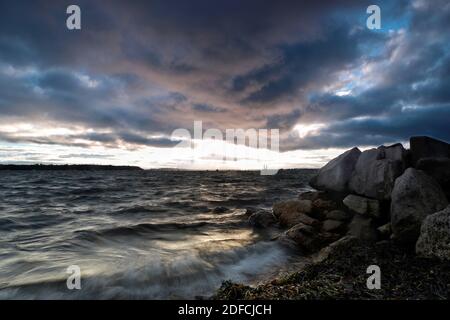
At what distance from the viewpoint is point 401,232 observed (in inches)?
319

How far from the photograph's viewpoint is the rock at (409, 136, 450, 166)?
10.6m

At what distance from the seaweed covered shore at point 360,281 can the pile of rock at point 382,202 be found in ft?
2.27

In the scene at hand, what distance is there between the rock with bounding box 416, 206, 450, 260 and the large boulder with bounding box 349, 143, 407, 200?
15.5 feet

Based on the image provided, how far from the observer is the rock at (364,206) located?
1097 centimetres

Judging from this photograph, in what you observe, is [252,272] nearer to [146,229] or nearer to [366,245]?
[366,245]

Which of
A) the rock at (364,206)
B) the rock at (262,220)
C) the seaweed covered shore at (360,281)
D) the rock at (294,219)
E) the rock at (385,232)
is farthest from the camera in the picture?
the rock at (262,220)

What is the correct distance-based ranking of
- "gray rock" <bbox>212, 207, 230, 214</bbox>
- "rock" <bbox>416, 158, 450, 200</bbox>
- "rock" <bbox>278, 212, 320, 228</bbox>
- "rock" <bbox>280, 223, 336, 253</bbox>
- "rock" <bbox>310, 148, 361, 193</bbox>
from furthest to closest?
"gray rock" <bbox>212, 207, 230, 214</bbox> → "rock" <bbox>310, 148, 361, 193</bbox> → "rock" <bbox>278, 212, 320, 228</bbox> → "rock" <bbox>280, 223, 336, 253</bbox> → "rock" <bbox>416, 158, 450, 200</bbox>

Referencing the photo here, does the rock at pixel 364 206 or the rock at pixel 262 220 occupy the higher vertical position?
the rock at pixel 364 206

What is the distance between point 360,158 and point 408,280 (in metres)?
9.52

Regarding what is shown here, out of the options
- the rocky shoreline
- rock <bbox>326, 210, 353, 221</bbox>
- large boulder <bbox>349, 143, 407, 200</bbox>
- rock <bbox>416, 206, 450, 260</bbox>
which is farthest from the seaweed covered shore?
rock <bbox>326, 210, 353, 221</bbox>

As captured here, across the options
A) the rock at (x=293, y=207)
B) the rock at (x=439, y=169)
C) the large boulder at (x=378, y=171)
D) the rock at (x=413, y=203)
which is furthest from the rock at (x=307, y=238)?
the rock at (x=439, y=169)

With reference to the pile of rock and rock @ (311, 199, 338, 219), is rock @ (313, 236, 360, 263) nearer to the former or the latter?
the pile of rock

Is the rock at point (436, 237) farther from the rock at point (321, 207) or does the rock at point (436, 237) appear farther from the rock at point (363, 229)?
the rock at point (321, 207)

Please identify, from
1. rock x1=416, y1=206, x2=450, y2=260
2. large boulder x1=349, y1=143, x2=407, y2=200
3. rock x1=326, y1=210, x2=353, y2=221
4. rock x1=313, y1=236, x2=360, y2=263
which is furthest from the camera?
rock x1=326, y1=210, x2=353, y2=221
